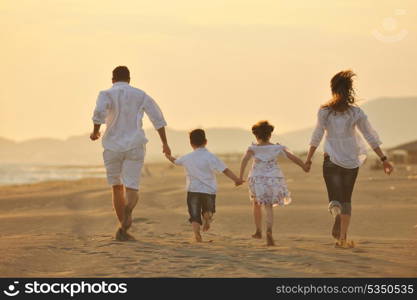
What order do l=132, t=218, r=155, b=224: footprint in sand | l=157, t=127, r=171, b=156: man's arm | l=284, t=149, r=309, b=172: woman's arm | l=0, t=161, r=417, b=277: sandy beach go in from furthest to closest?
l=132, t=218, r=155, b=224: footprint in sand → l=157, t=127, r=171, b=156: man's arm → l=284, t=149, r=309, b=172: woman's arm → l=0, t=161, r=417, b=277: sandy beach

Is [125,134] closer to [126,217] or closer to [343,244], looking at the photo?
[126,217]

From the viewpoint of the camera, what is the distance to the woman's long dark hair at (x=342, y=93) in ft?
31.2

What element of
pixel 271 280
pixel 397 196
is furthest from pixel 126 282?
pixel 397 196

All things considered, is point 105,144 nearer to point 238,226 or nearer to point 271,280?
point 271,280

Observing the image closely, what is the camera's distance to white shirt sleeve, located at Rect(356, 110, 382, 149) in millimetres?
9539

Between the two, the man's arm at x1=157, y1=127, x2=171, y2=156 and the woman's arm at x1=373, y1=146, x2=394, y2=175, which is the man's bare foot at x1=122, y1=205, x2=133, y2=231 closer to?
the man's arm at x1=157, y1=127, x2=171, y2=156

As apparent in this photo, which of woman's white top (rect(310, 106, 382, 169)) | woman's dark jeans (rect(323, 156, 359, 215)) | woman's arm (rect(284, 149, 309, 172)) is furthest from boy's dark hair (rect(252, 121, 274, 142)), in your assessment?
woman's dark jeans (rect(323, 156, 359, 215))

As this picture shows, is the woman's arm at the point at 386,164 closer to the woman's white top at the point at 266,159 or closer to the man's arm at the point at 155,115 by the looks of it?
the woman's white top at the point at 266,159

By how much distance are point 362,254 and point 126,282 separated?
3039 millimetres

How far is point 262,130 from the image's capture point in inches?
388

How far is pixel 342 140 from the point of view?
9.52m

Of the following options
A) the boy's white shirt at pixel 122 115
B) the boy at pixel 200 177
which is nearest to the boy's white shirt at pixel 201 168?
the boy at pixel 200 177

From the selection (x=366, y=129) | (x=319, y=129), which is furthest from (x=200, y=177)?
(x=366, y=129)

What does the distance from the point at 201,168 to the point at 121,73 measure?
1608 millimetres
